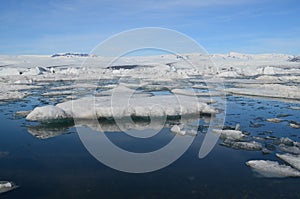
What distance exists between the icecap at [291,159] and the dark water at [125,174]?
0.14 m

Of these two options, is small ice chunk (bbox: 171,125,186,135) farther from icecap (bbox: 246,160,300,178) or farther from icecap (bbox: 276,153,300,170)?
icecap (bbox: 276,153,300,170)

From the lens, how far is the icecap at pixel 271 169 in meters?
3.98

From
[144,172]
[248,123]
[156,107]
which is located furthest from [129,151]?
[248,123]

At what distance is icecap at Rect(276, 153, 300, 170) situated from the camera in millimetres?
4230

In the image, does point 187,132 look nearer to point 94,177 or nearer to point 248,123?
point 248,123

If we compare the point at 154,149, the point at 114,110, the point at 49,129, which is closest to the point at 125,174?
the point at 154,149

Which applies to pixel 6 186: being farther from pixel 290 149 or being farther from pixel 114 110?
pixel 290 149

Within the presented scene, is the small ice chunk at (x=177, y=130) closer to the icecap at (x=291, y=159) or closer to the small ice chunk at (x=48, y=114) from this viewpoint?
the icecap at (x=291, y=159)

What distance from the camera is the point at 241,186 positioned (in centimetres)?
375

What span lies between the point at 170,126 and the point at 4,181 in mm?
3518

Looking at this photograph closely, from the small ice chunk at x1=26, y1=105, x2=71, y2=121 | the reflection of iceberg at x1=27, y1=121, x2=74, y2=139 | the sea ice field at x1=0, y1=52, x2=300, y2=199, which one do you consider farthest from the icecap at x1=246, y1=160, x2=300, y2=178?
the small ice chunk at x1=26, y1=105, x2=71, y2=121

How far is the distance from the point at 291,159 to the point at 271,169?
0.51 meters

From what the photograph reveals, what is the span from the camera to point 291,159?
174 inches

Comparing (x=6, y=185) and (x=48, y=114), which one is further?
(x=48, y=114)
